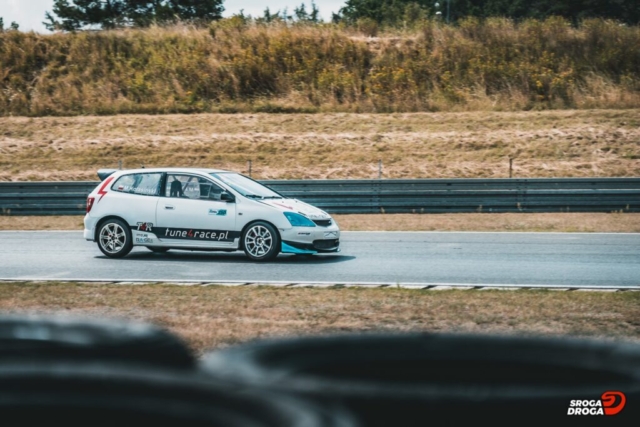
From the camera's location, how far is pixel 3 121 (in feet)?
108

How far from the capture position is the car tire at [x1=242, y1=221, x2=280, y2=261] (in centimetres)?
1331

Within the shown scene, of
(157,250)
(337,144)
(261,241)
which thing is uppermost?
(337,144)

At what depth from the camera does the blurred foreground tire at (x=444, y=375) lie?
85.6 inches

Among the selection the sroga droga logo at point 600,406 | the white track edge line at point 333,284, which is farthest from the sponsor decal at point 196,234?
the sroga droga logo at point 600,406

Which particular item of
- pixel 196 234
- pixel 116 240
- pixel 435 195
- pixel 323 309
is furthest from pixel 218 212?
pixel 435 195

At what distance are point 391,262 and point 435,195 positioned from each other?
30.6ft

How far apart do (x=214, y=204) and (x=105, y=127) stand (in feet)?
64.7

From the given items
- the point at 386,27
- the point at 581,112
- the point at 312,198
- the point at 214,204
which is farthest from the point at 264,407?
the point at 386,27

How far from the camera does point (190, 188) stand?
45.0ft

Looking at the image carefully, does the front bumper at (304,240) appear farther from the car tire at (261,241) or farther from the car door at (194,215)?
the car door at (194,215)

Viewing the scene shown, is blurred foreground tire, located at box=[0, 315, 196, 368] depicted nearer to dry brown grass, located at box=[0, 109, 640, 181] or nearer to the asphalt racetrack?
the asphalt racetrack

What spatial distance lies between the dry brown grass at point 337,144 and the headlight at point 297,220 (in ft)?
43.6

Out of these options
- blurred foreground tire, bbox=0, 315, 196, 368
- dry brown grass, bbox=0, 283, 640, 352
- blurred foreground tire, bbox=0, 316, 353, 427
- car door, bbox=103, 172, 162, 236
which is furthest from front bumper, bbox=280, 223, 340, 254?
blurred foreground tire, bbox=0, 316, 353, 427

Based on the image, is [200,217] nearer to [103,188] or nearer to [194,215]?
[194,215]
